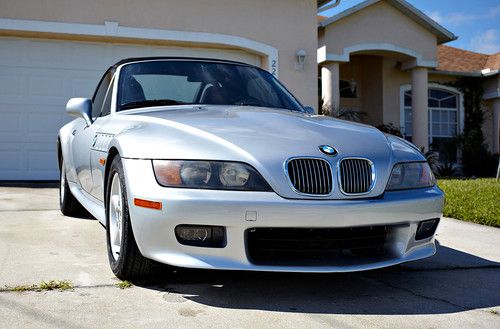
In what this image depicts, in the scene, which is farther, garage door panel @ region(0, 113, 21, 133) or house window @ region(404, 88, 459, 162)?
house window @ region(404, 88, 459, 162)

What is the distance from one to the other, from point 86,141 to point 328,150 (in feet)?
7.42

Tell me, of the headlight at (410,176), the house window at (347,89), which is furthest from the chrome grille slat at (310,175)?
the house window at (347,89)

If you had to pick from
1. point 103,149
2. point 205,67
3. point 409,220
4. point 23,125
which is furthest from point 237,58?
point 409,220

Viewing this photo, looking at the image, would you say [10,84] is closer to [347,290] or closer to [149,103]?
[149,103]

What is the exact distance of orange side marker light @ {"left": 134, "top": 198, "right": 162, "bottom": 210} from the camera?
291cm

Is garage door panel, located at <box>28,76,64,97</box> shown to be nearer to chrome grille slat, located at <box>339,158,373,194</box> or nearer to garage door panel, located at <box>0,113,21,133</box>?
garage door panel, located at <box>0,113,21,133</box>

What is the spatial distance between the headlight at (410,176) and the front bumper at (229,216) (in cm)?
15

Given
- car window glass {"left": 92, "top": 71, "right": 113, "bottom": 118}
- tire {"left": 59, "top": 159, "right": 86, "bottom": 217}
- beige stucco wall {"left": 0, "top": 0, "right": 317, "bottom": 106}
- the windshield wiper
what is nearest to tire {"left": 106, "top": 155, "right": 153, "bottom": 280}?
the windshield wiper

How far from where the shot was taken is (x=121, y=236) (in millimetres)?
3240

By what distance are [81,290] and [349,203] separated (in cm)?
151

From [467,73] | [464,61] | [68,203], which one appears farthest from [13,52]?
[464,61]

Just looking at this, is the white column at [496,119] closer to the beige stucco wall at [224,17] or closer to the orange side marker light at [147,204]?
the beige stucco wall at [224,17]

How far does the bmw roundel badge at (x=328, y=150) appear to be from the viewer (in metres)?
3.11

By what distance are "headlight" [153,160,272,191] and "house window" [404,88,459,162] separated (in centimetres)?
1474
